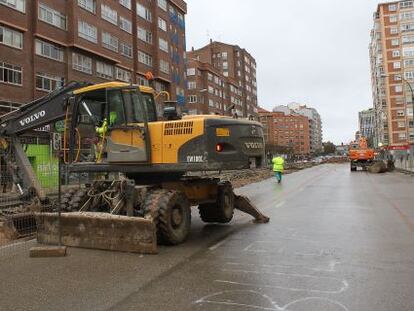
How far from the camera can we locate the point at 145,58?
58844mm

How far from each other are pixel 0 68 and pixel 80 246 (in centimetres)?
2960

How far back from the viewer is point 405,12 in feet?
362

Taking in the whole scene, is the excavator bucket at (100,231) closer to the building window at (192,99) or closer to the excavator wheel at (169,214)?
the excavator wheel at (169,214)

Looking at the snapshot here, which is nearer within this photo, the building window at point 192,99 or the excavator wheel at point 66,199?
the excavator wheel at point 66,199

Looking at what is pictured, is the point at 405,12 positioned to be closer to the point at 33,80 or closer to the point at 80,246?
the point at 33,80

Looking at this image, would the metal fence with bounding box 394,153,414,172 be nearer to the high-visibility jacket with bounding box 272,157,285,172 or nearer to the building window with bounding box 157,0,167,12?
the high-visibility jacket with bounding box 272,157,285,172

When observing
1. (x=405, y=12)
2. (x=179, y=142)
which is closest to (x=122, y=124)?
(x=179, y=142)

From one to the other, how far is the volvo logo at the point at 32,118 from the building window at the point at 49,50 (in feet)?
95.8

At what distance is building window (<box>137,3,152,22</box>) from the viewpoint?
2304 inches

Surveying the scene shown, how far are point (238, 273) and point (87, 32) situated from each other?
41639 millimetres

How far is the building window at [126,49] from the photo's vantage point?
52375 millimetres

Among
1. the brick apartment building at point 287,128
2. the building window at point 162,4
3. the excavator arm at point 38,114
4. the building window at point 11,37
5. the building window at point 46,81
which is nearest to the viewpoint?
the excavator arm at point 38,114

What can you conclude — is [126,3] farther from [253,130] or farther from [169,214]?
[169,214]

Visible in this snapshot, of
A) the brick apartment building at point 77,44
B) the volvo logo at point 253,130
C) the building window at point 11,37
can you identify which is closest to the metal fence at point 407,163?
the brick apartment building at point 77,44
